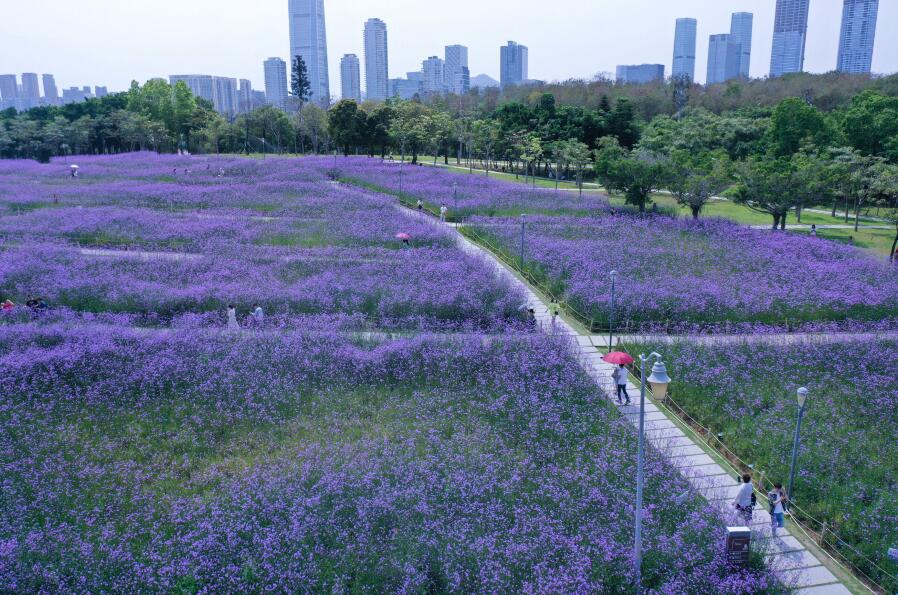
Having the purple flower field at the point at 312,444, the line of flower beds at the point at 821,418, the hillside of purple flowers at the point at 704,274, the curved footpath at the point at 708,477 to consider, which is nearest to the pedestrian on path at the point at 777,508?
the curved footpath at the point at 708,477

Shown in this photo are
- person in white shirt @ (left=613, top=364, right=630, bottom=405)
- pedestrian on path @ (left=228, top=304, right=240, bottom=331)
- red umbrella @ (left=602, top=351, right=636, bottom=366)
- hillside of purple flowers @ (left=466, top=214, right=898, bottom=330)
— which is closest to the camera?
red umbrella @ (left=602, top=351, right=636, bottom=366)

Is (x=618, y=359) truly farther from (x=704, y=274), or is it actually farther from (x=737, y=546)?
(x=704, y=274)

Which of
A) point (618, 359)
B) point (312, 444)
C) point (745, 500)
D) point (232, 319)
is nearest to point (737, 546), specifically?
point (745, 500)

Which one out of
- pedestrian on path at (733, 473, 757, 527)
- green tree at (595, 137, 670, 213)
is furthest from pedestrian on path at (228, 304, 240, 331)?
green tree at (595, 137, 670, 213)

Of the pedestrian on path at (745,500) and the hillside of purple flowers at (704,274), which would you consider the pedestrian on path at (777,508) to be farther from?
the hillside of purple flowers at (704,274)

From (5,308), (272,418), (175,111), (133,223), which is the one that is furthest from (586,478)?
(175,111)

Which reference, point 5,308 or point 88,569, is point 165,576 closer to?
point 88,569

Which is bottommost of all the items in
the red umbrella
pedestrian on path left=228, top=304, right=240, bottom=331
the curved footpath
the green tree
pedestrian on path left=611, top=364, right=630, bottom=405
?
the curved footpath

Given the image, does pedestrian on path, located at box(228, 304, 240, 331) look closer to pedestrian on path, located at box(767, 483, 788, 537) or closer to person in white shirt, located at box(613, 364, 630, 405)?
person in white shirt, located at box(613, 364, 630, 405)
